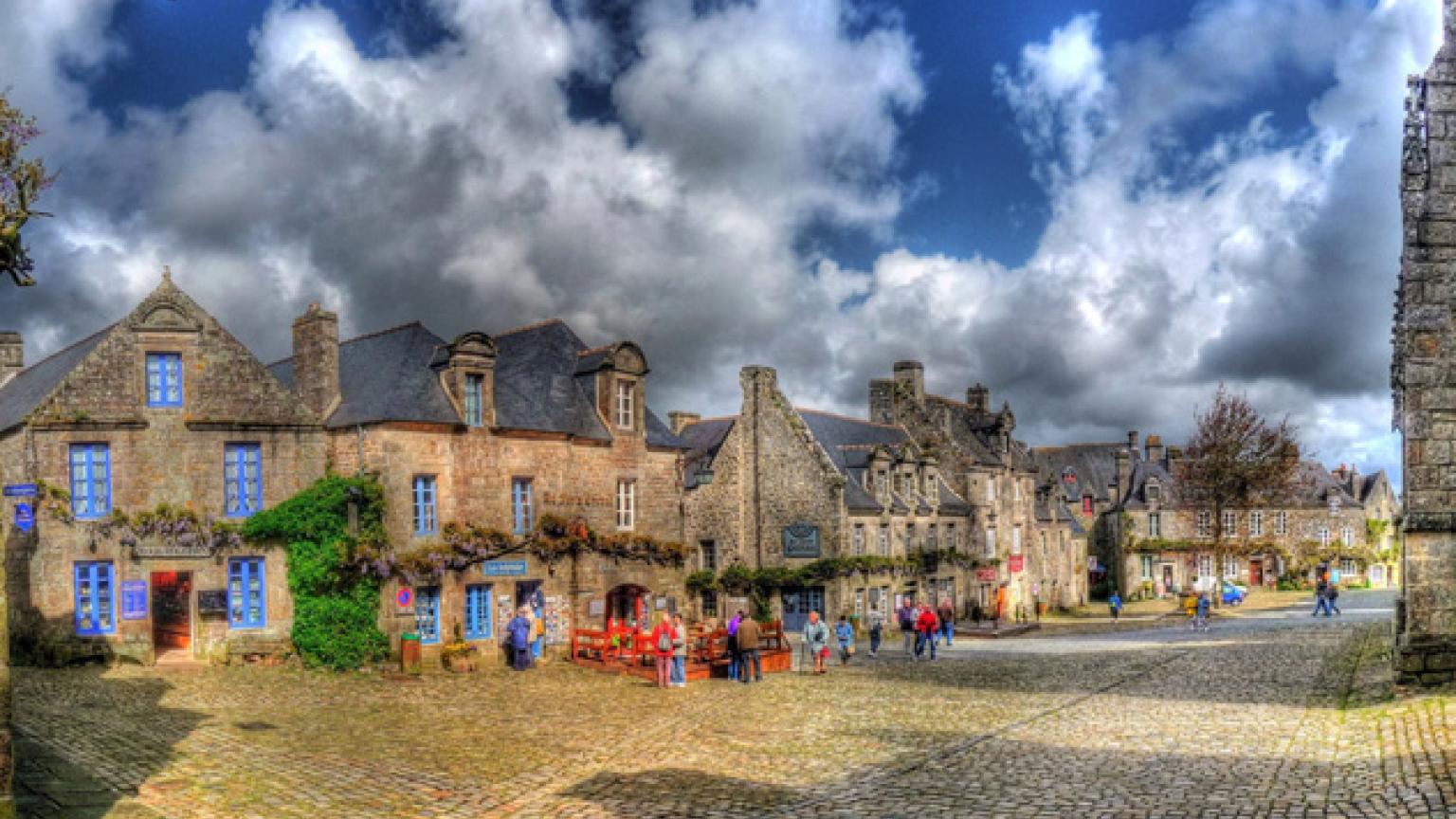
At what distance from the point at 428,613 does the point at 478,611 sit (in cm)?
133

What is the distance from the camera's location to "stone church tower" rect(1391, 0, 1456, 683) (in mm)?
17828

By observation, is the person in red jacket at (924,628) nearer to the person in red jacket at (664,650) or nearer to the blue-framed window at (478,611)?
the person in red jacket at (664,650)

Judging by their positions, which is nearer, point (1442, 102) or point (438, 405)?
point (1442, 102)

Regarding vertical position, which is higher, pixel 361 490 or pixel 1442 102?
pixel 1442 102

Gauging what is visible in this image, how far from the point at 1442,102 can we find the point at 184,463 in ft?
79.7

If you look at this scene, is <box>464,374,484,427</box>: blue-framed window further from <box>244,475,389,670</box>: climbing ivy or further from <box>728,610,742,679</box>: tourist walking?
<box>728,610,742,679</box>: tourist walking

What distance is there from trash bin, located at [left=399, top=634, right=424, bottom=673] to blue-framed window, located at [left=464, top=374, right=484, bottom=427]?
5025 mm

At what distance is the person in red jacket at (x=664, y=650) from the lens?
2191cm

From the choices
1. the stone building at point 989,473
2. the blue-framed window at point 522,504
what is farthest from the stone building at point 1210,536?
the blue-framed window at point 522,504

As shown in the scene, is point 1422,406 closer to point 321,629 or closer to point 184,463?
point 321,629

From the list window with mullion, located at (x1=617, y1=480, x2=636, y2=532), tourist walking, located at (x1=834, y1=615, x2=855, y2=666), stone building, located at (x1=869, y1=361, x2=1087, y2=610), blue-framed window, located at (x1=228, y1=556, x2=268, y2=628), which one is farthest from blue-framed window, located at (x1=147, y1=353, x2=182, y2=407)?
stone building, located at (x1=869, y1=361, x2=1087, y2=610)

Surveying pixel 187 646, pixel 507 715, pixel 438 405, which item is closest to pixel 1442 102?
pixel 507 715

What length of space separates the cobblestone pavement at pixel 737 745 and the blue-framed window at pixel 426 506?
11.7 ft

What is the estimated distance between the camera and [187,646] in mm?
25422
